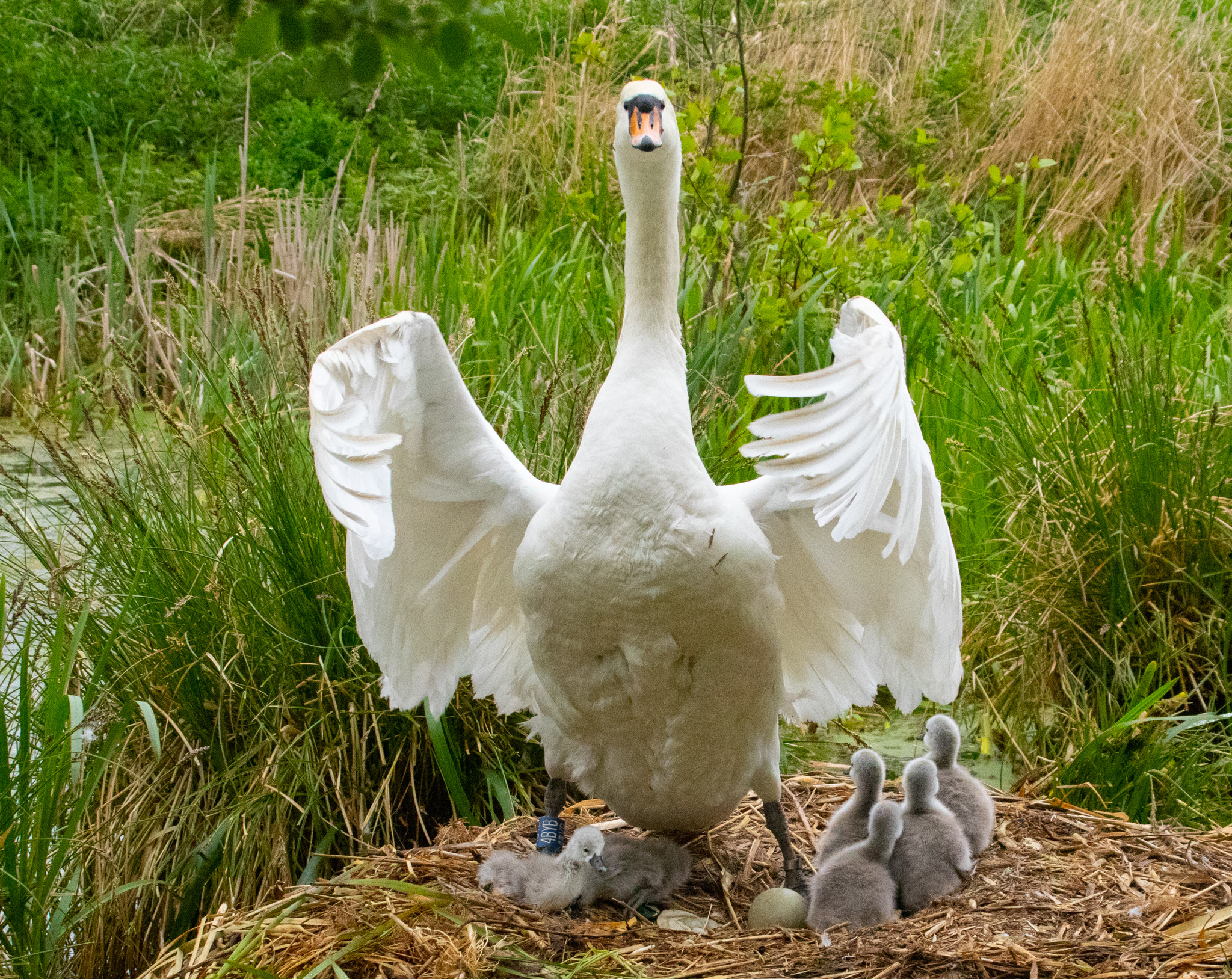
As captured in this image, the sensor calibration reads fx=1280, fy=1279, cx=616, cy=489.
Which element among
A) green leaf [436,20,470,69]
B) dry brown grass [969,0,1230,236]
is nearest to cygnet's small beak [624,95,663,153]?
green leaf [436,20,470,69]

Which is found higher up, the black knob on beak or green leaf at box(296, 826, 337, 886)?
the black knob on beak

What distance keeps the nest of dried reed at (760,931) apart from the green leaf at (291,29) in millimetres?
1800

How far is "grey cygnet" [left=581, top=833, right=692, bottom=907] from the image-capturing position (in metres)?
3.19

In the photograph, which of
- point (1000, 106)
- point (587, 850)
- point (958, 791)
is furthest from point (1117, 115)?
point (587, 850)

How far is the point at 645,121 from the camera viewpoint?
2.94 metres

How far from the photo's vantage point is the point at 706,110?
5285 millimetres

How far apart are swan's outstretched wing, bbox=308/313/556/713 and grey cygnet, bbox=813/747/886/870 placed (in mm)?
906

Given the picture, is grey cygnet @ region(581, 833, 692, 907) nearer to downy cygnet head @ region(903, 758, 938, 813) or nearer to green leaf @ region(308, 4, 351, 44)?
downy cygnet head @ region(903, 758, 938, 813)

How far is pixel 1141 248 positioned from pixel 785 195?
230 centimetres

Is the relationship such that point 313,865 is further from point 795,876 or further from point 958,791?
point 958,791

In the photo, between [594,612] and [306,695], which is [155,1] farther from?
[594,612]

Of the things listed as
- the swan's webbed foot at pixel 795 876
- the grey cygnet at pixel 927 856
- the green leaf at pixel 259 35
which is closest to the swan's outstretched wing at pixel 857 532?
the grey cygnet at pixel 927 856

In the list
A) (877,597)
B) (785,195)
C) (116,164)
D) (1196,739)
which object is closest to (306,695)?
(877,597)

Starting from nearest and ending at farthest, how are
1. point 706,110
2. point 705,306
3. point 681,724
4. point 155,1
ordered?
point 681,724, point 706,110, point 705,306, point 155,1
